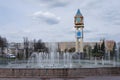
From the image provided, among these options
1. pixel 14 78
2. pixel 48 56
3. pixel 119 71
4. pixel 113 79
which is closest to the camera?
pixel 113 79

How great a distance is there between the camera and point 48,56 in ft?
130

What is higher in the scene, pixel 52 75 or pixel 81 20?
pixel 81 20

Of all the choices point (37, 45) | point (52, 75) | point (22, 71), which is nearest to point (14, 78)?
point (22, 71)

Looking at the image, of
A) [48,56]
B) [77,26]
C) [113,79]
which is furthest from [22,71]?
[77,26]

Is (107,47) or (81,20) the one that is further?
(107,47)

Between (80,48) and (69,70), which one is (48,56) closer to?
(69,70)

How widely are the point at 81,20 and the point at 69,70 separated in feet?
196

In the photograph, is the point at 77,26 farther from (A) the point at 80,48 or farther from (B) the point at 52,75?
(B) the point at 52,75

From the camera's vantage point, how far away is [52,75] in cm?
1831

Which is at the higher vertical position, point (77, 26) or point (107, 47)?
point (77, 26)

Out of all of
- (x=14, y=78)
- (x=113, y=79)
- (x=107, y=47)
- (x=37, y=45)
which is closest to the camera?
(x=113, y=79)

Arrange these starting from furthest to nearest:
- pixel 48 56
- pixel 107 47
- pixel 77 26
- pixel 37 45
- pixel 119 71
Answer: pixel 37 45
pixel 107 47
pixel 77 26
pixel 48 56
pixel 119 71

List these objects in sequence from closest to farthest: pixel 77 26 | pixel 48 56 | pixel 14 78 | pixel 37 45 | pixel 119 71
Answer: pixel 14 78, pixel 119 71, pixel 48 56, pixel 77 26, pixel 37 45

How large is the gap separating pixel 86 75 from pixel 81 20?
5954 centimetres
